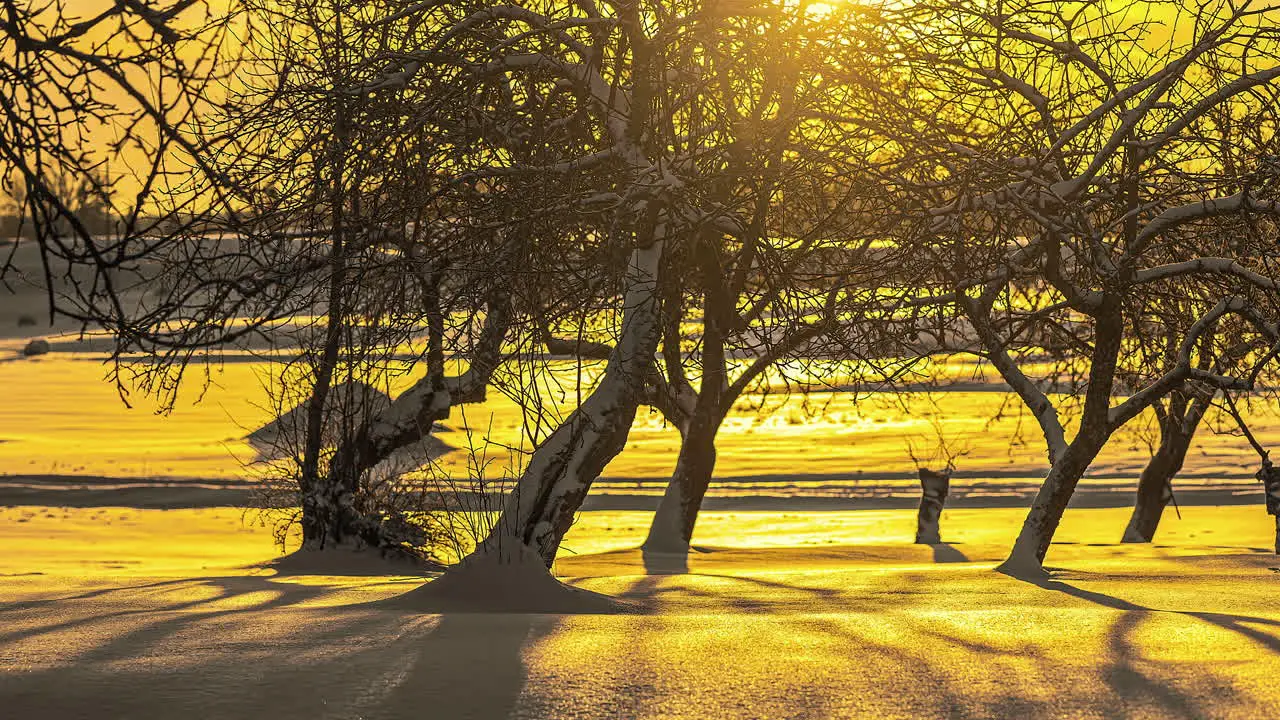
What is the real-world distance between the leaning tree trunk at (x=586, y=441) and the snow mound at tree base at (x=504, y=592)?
596mm

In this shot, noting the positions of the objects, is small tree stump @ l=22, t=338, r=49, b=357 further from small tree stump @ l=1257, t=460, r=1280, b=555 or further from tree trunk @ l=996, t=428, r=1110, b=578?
small tree stump @ l=1257, t=460, r=1280, b=555

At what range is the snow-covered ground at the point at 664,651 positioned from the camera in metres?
6.14

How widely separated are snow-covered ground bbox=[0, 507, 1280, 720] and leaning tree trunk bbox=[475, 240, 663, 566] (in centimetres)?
91

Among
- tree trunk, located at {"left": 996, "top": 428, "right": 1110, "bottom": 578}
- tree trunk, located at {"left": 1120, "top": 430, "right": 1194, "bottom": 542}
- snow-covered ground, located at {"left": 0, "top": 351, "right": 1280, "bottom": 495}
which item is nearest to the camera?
tree trunk, located at {"left": 996, "top": 428, "right": 1110, "bottom": 578}

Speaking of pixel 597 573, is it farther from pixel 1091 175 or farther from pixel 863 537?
pixel 863 537

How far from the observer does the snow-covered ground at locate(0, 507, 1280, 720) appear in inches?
242

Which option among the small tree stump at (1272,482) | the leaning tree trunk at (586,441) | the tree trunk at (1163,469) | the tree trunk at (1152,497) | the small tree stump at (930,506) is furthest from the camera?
the small tree stump at (930,506)

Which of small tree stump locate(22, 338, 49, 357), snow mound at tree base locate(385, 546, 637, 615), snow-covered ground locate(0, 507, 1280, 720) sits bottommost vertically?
snow-covered ground locate(0, 507, 1280, 720)

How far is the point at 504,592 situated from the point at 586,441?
157 centimetres

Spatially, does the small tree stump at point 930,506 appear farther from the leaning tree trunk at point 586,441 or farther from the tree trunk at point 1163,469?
the leaning tree trunk at point 586,441

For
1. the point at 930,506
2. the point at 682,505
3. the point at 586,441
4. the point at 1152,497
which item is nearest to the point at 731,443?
the point at 930,506

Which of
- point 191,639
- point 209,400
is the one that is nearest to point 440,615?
point 191,639

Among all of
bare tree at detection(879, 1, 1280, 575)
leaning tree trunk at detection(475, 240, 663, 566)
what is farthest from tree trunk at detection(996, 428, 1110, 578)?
leaning tree trunk at detection(475, 240, 663, 566)

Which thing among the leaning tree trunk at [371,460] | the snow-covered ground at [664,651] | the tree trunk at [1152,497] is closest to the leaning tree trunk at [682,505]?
the leaning tree trunk at [371,460]
